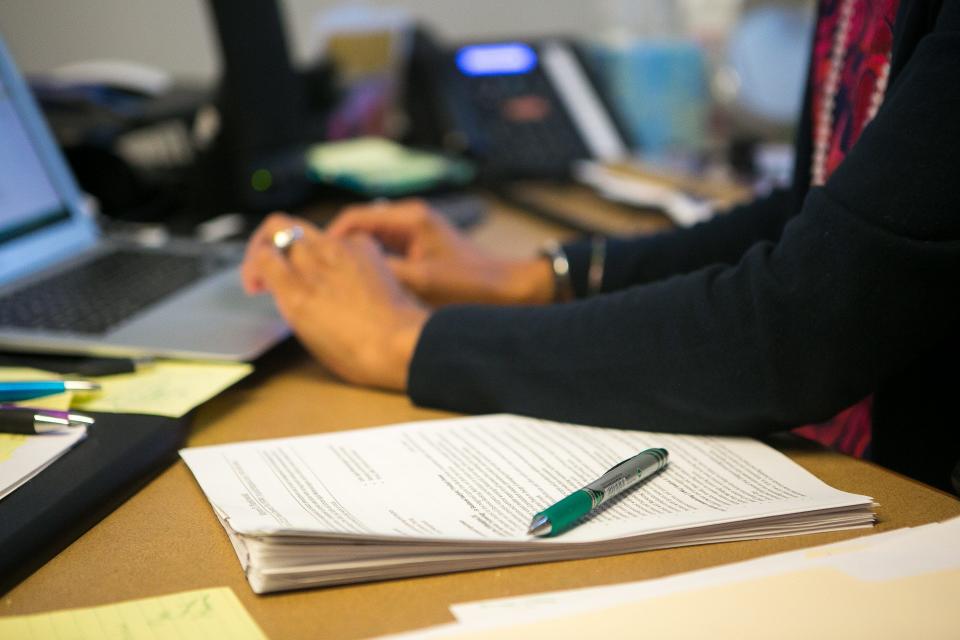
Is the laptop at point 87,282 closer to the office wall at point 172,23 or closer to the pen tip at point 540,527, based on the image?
the pen tip at point 540,527

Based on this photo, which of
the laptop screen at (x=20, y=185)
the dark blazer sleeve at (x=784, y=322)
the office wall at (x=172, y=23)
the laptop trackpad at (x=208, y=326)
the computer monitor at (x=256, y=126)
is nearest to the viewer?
the dark blazer sleeve at (x=784, y=322)

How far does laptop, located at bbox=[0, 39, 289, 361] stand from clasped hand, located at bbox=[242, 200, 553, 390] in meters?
0.06

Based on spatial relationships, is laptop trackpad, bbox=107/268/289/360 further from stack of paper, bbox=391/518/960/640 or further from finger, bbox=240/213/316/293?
stack of paper, bbox=391/518/960/640

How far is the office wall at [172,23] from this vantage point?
1.93 metres

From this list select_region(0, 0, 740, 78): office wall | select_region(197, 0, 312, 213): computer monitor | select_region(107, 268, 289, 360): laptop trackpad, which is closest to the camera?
select_region(107, 268, 289, 360): laptop trackpad

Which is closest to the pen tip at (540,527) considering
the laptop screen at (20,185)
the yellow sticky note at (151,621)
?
the yellow sticky note at (151,621)

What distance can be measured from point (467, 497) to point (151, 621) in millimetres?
190

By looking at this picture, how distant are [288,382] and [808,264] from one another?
0.44m

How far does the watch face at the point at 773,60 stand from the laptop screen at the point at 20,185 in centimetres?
119

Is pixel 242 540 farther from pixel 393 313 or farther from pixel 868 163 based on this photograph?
pixel 868 163

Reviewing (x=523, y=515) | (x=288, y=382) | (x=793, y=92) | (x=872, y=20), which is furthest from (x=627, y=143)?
(x=523, y=515)

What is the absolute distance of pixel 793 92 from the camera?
5.35 ft

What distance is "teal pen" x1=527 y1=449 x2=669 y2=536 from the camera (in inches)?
19.9

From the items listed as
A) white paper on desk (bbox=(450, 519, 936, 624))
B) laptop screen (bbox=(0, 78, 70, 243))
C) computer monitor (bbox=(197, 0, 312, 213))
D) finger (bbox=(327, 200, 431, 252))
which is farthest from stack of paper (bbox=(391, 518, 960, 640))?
computer monitor (bbox=(197, 0, 312, 213))
